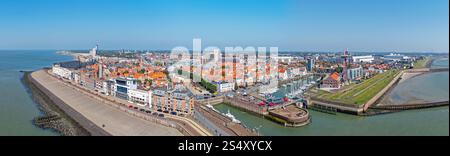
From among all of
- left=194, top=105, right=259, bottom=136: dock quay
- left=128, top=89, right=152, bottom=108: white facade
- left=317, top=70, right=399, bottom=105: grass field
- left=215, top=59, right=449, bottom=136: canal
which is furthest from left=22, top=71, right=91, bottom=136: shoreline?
left=317, top=70, right=399, bottom=105: grass field

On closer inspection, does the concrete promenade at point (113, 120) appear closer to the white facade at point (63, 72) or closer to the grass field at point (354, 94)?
the white facade at point (63, 72)

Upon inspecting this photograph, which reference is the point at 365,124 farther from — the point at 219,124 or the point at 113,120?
the point at 113,120

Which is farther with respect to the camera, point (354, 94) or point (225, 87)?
point (225, 87)

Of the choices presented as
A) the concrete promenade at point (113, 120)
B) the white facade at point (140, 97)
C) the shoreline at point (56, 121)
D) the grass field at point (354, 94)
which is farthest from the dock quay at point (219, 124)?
the grass field at point (354, 94)

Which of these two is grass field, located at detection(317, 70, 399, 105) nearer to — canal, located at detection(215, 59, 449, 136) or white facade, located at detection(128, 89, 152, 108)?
canal, located at detection(215, 59, 449, 136)

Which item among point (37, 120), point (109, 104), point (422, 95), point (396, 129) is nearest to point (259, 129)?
point (396, 129)

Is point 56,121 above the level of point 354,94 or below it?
below

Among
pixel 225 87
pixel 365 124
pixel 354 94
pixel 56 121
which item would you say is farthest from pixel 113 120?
pixel 354 94
